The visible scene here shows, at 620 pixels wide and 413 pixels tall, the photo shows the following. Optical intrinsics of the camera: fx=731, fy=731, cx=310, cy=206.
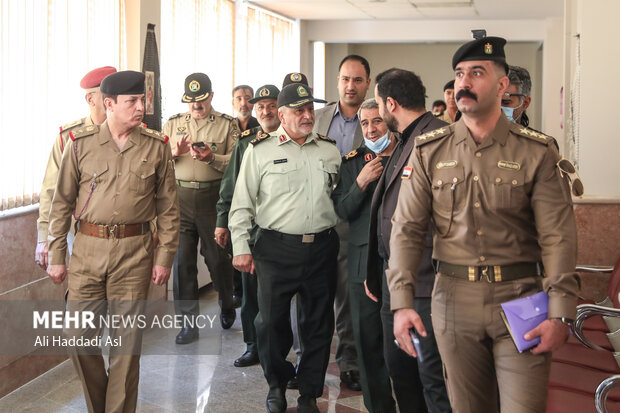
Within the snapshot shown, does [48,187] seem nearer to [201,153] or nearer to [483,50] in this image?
[201,153]

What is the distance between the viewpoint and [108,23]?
5371mm

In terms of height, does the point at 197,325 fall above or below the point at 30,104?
below

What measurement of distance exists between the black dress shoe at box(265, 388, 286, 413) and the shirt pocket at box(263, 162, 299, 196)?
1.05m

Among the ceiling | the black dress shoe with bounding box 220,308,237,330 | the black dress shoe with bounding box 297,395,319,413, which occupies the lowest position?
the black dress shoe with bounding box 297,395,319,413

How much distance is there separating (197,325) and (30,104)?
2.11 metres

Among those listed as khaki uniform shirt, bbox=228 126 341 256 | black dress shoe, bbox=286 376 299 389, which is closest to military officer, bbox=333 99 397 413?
khaki uniform shirt, bbox=228 126 341 256

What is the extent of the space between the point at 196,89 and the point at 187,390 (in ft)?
7.33

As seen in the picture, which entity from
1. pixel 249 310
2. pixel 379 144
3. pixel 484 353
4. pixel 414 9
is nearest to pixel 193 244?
pixel 249 310

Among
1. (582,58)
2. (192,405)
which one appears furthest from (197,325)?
(582,58)

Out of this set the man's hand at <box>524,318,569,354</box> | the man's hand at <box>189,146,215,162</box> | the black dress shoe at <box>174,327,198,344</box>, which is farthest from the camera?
the black dress shoe at <box>174,327,198,344</box>

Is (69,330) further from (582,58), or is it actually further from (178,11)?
(178,11)

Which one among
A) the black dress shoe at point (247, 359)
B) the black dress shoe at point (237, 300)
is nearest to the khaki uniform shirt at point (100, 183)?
the black dress shoe at point (247, 359)

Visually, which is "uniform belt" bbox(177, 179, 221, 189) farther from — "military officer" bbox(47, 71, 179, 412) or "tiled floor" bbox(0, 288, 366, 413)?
"military officer" bbox(47, 71, 179, 412)

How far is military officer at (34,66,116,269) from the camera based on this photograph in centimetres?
373
